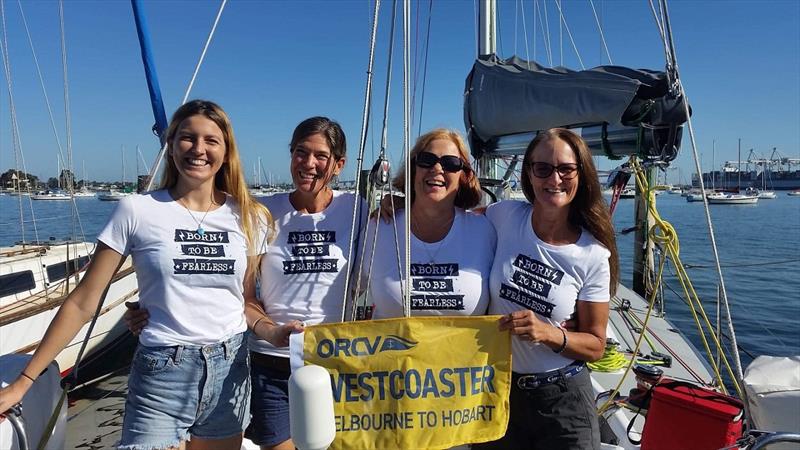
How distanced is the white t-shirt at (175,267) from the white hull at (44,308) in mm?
6593

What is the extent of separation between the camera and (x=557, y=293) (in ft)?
7.00

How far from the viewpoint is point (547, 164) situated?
7.22 ft

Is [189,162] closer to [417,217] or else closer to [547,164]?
[417,217]

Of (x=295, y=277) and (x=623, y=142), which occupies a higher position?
(x=623, y=142)

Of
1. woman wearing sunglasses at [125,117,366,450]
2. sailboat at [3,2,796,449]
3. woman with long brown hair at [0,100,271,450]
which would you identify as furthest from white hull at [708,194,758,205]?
woman with long brown hair at [0,100,271,450]

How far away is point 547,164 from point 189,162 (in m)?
1.64

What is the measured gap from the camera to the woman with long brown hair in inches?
77.5

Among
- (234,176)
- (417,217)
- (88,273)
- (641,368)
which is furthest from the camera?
(641,368)

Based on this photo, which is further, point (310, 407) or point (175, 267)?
point (175, 267)

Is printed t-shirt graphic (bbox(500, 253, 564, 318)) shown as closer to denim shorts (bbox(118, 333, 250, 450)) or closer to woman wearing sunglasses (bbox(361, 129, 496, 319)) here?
woman wearing sunglasses (bbox(361, 129, 496, 319))

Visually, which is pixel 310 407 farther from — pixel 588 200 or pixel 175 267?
pixel 588 200

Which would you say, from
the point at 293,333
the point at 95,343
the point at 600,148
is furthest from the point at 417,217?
the point at 95,343

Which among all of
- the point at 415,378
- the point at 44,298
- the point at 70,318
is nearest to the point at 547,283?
the point at 415,378

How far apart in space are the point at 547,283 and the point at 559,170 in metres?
0.53
